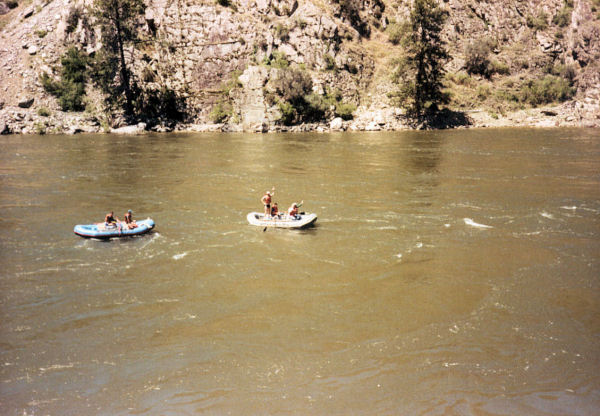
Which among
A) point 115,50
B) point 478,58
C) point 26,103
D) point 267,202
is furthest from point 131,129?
point 478,58

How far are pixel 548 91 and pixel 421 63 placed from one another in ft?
60.5

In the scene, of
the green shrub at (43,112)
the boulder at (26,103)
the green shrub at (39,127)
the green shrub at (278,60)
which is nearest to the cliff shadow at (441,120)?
the green shrub at (278,60)

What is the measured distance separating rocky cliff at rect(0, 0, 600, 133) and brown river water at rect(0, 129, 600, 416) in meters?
36.0

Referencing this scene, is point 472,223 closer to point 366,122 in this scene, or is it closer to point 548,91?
point 366,122

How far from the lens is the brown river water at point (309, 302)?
8.84 metres

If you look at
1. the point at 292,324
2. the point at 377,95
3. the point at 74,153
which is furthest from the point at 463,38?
the point at 292,324

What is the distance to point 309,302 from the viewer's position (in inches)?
491

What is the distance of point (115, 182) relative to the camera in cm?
2820

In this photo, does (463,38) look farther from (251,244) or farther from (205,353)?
(205,353)

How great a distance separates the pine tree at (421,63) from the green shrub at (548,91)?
41.7 ft

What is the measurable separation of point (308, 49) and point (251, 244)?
51.6 m

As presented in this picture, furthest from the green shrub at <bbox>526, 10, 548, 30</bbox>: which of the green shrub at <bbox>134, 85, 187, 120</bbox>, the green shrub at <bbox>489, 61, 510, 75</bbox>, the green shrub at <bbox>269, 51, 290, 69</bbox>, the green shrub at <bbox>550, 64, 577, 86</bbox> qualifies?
the green shrub at <bbox>134, 85, 187, 120</bbox>

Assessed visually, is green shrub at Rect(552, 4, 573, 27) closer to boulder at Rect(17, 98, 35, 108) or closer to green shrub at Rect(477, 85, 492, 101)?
green shrub at Rect(477, 85, 492, 101)

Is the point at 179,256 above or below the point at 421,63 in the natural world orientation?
below
